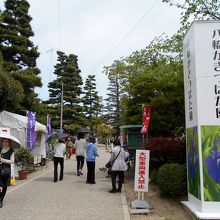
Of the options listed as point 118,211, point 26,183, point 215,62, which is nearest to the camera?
point 215,62

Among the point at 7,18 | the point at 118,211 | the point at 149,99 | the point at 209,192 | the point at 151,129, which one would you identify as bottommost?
the point at 118,211

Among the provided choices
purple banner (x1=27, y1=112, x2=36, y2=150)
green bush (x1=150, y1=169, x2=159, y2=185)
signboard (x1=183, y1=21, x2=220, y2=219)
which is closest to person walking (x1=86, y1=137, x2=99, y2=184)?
green bush (x1=150, y1=169, x2=159, y2=185)

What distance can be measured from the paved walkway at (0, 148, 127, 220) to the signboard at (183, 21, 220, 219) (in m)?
2.04

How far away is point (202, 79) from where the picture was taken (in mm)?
8430

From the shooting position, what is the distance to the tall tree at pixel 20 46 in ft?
84.2

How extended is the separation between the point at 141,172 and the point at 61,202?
2285 mm

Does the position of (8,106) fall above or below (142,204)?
above

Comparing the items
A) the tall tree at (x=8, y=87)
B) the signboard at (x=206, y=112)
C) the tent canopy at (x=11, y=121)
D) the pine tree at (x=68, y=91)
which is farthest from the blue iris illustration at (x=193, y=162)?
the pine tree at (x=68, y=91)

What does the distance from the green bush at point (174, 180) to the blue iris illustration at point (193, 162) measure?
1235 millimetres

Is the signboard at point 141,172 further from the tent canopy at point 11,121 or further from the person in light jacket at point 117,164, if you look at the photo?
the tent canopy at point 11,121

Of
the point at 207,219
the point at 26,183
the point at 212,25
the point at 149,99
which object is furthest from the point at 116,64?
the point at 207,219

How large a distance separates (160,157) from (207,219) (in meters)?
5.59

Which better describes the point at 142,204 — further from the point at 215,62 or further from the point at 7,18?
the point at 7,18

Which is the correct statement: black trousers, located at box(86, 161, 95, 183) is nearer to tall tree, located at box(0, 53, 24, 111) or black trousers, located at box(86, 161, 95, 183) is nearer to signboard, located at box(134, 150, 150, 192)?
signboard, located at box(134, 150, 150, 192)
